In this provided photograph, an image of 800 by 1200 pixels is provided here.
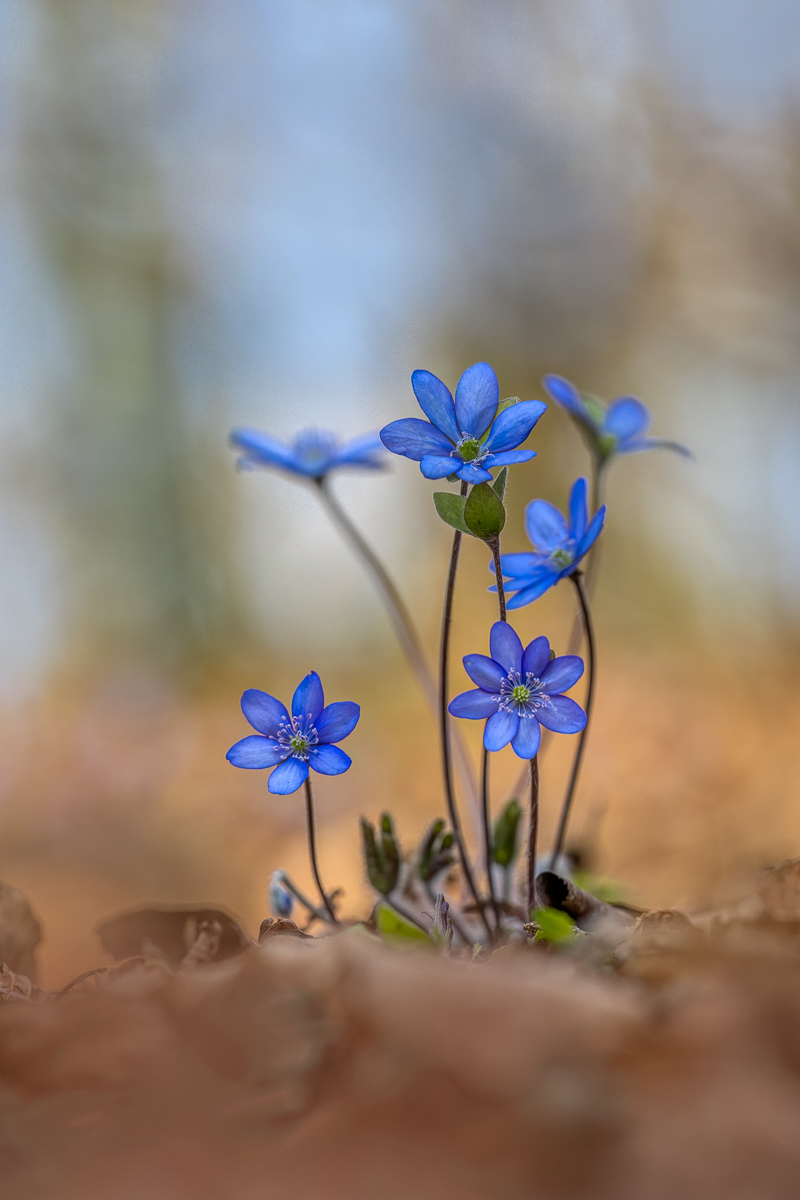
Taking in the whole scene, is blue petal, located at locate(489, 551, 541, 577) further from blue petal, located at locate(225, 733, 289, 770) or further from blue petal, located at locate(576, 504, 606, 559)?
blue petal, located at locate(225, 733, 289, 770)

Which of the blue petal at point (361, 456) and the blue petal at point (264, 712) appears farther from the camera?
the blue petal at point (361, 456)

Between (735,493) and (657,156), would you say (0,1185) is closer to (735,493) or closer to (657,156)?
(735,493)

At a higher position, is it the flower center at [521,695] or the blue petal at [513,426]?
the blue petal at [513,426]

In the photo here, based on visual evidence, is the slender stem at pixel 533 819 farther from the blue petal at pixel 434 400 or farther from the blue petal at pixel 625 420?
the blue petal at pixel 625 420

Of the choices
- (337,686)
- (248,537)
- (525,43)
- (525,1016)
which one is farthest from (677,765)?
(525,43)

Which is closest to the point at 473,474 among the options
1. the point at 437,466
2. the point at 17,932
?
the point at 437,466

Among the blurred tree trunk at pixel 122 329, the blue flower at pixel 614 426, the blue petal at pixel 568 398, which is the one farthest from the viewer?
the blurred tree trunk at pixel 122 329

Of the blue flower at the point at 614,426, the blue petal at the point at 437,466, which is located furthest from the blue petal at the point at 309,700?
the blue flower at the point at 614,426
